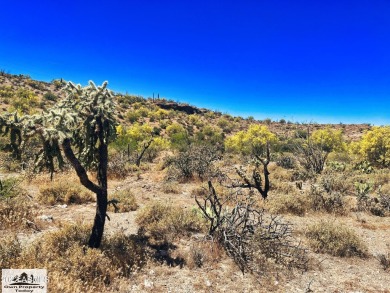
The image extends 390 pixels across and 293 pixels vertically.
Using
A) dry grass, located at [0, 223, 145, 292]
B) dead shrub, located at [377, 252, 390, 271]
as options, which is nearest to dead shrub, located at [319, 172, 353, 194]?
dead shrub, located at [377, 252, 390, 271]

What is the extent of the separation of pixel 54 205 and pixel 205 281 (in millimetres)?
6247

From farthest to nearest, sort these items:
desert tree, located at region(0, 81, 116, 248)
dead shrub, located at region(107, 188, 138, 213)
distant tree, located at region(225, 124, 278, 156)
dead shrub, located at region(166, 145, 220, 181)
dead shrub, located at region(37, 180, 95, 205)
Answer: distant tree, located at region(225, 124, 278, 156), dead shrub, located at region(166, 145, 220, 181), dead shrub, located at region(37, 180, 95, 205), dead shrub, located at region(107, 188, 138, 213), desert tree, located at region(0, 81, 116, 248)

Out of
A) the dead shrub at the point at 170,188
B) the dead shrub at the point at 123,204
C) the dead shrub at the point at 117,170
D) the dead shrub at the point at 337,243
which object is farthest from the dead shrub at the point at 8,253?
the dead shrub at the point at 117,170

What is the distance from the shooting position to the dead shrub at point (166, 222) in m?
7.79

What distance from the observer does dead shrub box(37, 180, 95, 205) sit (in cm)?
998

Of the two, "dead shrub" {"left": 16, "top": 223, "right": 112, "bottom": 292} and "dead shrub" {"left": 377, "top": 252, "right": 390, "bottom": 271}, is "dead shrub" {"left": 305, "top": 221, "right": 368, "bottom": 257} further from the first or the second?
"dead shrub" {"left": 16, "top": 223, "right": 112, "bottom": 292}

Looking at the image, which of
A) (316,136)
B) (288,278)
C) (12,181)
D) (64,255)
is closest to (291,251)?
(288,278)

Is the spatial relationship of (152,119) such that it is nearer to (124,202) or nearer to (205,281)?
(124,202)

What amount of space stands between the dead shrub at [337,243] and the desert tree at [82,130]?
17.9 feet

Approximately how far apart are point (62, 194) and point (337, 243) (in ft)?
28.3

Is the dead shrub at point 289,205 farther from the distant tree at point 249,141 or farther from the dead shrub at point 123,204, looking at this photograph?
the distant tree at point 249,141

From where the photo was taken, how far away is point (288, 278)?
20.4 ft

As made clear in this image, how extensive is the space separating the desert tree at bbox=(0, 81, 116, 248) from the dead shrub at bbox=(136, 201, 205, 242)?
177 centimetres

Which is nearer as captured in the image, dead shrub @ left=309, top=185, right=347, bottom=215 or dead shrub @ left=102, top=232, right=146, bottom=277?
dead shrub @ left=102, top=232, right=146, bottom=277
